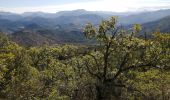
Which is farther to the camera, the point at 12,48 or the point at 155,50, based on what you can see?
the point at 12,48

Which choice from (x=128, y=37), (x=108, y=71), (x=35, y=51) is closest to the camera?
(x=128, y=37)

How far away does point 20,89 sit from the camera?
4772cm

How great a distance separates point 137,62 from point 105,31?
14.4 feet

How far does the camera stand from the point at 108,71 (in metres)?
33.3

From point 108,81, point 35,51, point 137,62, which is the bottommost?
point 35,51

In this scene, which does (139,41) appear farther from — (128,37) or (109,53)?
(109,53)

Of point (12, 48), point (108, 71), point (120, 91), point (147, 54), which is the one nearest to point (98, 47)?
point (108, 71)

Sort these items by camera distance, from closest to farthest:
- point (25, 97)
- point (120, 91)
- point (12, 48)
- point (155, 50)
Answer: point (155, 50), point (25, 97), point (120, 91), point (12, 48)

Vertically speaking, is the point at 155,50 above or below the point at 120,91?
above

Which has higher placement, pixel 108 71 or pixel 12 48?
pixel 108 71

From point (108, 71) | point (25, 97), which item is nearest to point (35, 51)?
point (25, 97)

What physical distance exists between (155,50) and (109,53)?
5.28m

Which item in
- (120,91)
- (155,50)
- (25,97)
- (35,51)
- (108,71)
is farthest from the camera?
(35,51)

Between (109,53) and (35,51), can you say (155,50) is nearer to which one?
(109,53)
